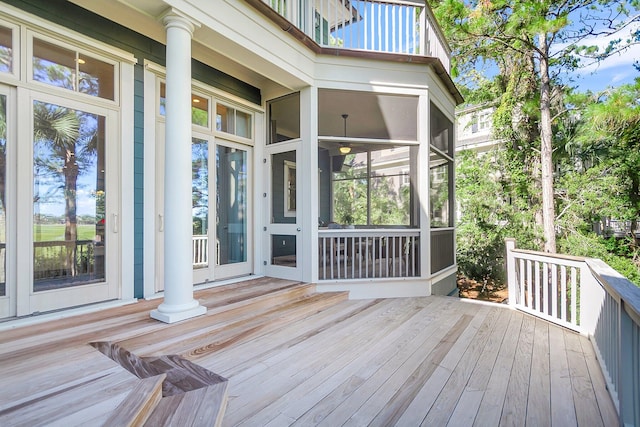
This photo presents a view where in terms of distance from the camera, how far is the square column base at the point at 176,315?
9.03 ft

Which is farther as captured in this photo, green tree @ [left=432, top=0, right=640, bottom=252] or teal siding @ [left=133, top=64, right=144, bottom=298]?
green tree @ [left=432, top=0, right=640, bottom=252]

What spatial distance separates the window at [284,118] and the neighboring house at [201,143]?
0.9 inches

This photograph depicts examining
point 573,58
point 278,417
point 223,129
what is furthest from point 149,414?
point 573,58

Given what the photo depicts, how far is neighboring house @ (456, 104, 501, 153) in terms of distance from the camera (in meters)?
9.12

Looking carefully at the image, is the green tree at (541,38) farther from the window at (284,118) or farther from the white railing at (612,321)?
the window at (284,118)

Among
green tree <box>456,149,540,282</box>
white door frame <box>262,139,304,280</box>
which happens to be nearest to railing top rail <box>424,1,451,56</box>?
white door frame <box>262,139,304,280</box>

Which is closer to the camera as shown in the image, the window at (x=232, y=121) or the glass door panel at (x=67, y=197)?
the glass door panel at (x=67, y=197)

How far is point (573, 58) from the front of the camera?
7.83 metres

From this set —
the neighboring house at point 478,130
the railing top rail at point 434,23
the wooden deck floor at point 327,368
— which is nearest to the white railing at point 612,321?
the wooden deck floor at point 327,368

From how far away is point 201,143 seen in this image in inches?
162

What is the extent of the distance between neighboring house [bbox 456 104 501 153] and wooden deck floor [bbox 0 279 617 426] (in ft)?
23.7

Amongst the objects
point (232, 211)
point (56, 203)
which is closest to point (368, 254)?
point (232, 211)

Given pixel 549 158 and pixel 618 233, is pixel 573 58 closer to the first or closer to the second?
pixel 549 158

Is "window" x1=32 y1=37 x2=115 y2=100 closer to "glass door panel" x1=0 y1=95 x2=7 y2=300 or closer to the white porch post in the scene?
"glass door panel" x1=0 y1=95 x2=7 y2=300
